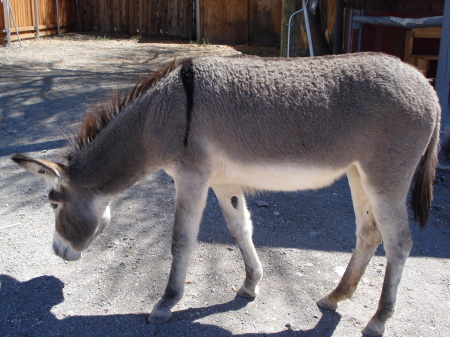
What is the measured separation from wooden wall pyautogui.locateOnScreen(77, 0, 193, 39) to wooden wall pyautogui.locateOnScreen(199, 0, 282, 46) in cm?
107

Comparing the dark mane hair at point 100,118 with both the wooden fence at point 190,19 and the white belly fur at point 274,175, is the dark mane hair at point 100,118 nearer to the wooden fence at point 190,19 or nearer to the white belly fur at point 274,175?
the white belly fur at point 274,175

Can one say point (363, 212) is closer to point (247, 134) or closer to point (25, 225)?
point (247, 134)

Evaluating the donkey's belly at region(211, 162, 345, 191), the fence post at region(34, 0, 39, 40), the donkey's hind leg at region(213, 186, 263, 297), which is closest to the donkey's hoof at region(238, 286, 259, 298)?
the donkey's hind leg at region(213, 186, 263, 297)

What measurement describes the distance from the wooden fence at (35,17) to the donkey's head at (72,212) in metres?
11.8

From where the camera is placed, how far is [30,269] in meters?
4.08

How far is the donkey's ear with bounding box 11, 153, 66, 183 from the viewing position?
3244 mm

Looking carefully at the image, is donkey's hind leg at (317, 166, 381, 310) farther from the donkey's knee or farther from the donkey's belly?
the donkey's belly

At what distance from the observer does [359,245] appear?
368 centimetres

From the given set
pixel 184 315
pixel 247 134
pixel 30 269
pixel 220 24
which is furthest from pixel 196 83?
pixel 220 24

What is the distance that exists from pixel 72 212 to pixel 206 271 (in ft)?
4.06

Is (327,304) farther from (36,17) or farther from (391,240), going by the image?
(36,17)

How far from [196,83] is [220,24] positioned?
1333 cm

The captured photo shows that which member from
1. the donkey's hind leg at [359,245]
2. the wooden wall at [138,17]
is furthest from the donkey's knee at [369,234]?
the wooden wall at [138,17]

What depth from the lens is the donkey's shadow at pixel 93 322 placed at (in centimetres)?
340
